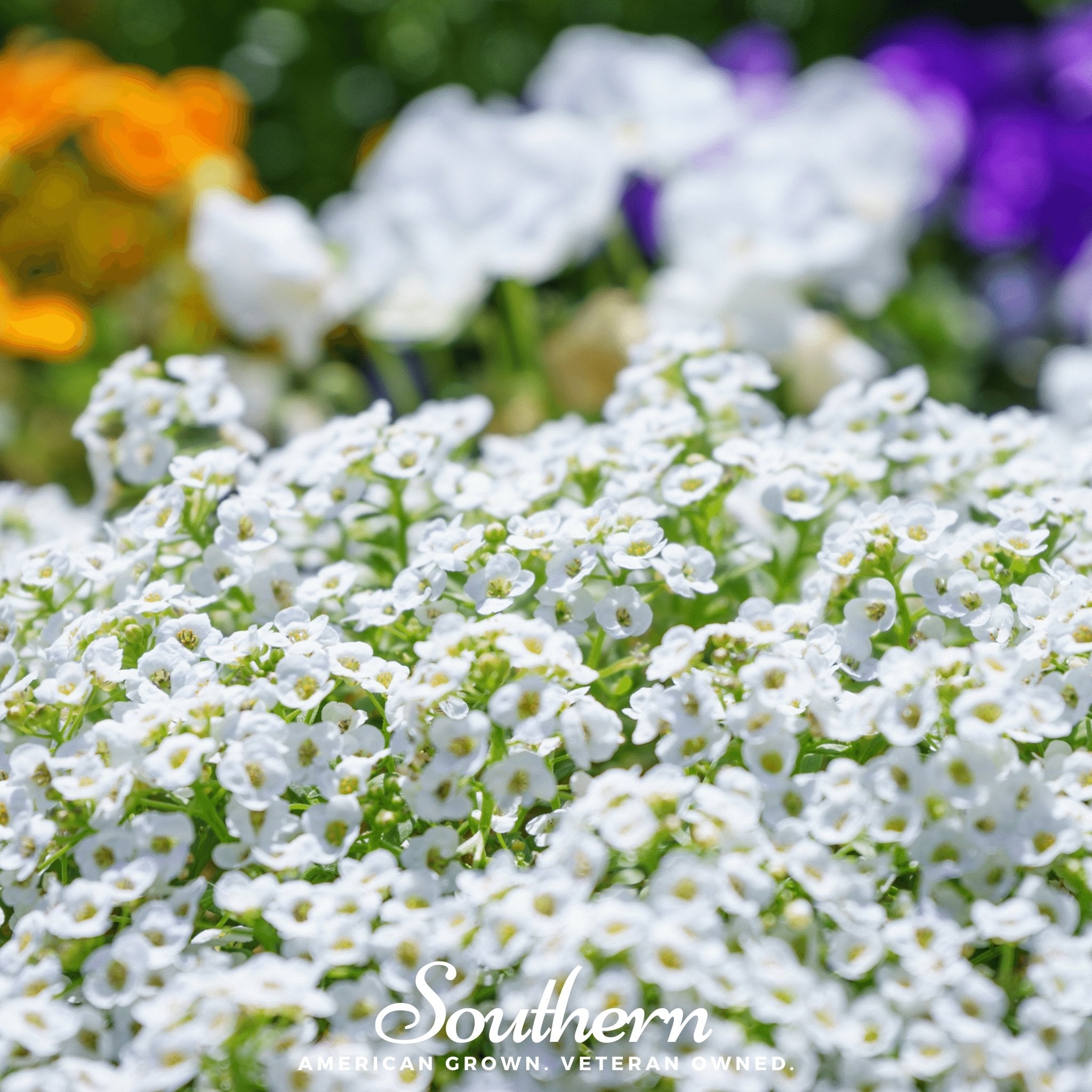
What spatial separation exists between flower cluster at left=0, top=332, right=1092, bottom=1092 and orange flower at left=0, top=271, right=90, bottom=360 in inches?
24.8

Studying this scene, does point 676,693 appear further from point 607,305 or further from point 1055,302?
point 1055,302

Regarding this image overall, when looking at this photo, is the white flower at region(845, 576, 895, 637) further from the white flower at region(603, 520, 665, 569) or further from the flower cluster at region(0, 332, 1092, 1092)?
the white flower at region(603, 520, 665, 569)

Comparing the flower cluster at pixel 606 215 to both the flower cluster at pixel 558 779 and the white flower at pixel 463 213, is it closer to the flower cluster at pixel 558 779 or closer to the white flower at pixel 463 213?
the white flower at pixel 463 213

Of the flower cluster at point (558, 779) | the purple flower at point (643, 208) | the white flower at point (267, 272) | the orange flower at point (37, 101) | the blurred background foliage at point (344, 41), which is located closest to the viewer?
the flower cluster at point (558, 779)

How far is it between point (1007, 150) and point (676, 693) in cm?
141

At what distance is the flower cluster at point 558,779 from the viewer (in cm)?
50

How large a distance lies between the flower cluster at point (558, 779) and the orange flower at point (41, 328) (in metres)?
0.63

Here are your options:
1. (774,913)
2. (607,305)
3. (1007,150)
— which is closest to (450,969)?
(774,913)

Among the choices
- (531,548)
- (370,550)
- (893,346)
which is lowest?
(893,346)

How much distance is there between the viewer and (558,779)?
655 millimetres

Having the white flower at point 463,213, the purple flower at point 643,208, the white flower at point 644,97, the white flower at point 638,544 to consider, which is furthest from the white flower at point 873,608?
the purple flower at point 643,208

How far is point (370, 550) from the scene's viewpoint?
0.81 meters

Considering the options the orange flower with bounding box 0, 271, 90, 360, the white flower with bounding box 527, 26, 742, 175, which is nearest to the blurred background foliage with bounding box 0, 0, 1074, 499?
the white flower with bounding box 527, 26, 742, 175

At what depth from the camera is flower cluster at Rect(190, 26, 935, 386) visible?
4.19 ft
